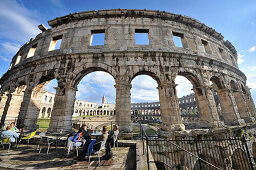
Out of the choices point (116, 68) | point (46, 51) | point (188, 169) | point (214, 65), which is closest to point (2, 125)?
point (46, 51)

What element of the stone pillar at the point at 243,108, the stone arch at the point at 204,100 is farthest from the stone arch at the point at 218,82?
the stone pillar at the point at 243,108

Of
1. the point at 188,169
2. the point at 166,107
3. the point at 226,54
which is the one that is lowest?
the point at 188,169

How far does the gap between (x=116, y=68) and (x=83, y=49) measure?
131 inches

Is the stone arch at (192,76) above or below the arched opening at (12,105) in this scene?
above

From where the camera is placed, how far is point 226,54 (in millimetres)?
11719

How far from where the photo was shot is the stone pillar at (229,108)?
8.19 meters

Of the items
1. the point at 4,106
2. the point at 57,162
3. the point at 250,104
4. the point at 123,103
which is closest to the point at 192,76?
the point at 123,103

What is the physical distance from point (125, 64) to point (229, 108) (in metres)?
9.85

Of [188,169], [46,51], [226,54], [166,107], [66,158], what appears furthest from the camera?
[226,54]

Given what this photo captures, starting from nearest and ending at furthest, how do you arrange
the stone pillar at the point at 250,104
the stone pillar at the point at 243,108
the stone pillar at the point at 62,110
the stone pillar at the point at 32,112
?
the stone pillar at the point at 62,110 < the stone pillar at the point at 32,112 < the stone pillar at the point at 243,108 < the stone pillar at the point at 250,104

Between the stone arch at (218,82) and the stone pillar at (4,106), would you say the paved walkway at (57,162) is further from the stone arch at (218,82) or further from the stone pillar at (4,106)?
the stone arch at (218,82)

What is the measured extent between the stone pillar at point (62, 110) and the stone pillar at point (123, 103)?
11.2 feet

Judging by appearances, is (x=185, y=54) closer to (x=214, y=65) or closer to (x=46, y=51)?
(x=214, y=65)

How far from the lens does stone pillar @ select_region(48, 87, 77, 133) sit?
638 cm
